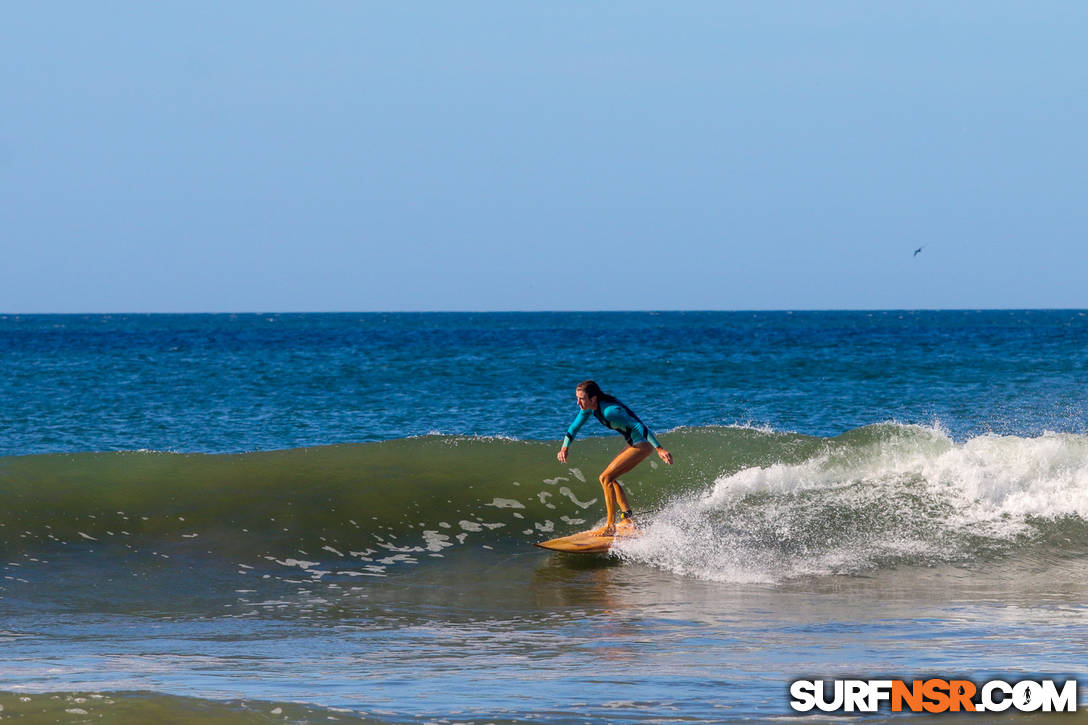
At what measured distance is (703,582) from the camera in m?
12.2

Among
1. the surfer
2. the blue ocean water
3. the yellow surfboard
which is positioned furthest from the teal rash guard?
the blue ocean water

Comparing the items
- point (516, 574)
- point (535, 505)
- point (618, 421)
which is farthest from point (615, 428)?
point (535, 505)

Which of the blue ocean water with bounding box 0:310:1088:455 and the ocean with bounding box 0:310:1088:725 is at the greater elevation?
the blue ocean water with bounding box 0:310:1088:455

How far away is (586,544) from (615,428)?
1435 mm

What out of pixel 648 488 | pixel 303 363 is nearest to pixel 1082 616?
pixel 648 488

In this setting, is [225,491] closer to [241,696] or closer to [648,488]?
[648,488]

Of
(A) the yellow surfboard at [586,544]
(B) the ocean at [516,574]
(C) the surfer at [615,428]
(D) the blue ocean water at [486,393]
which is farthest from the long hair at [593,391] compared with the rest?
(D) the blue ocean water at [486,393]

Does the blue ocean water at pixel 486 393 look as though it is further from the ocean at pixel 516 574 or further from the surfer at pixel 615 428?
the surfer at pixel 615 428

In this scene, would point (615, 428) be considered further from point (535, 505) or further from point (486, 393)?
point (486, 393)

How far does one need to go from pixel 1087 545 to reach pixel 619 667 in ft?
29.3

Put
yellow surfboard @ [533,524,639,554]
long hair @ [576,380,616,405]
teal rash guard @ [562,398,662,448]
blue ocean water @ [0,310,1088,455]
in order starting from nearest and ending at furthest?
yellow surfboard @ [533,524,639,554]
long hair @ [576,380,616,405]
teal rash guard @ [562,398,662,448]
blue ocean water @ [0,310,1088,455]

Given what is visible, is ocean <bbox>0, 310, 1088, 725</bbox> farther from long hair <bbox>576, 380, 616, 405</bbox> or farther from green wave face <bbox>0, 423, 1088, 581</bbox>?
long hair <bbox>576, 380, 616, 405</bbox>

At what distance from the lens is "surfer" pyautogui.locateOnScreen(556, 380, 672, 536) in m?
13.5

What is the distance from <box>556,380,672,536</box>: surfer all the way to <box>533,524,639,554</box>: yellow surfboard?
0.35ft
